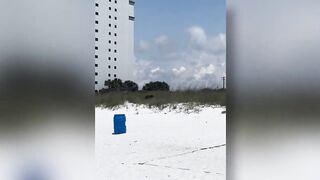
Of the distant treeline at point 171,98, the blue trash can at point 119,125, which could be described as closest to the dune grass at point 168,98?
the distant treeline at point 171,98

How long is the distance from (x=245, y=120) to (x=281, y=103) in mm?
211

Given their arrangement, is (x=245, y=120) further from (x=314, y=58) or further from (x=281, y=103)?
(x=314, y=58)

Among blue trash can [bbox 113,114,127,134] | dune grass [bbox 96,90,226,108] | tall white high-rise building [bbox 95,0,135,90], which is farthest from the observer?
tall white high-rise building [bbox 95,0,135,90]

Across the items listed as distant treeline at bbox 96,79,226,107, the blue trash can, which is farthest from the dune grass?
the blue trash can

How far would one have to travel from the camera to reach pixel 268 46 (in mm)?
1765

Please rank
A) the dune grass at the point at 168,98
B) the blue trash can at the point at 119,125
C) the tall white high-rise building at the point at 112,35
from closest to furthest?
1. the blue trash can at the point at 119,125
2. the dune grass at the point at 168,98
3. the tall white high-rise building at the point at 112,35

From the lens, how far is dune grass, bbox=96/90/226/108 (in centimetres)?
1489

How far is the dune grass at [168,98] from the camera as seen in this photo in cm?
1489

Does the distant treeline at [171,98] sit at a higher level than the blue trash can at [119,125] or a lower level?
higher

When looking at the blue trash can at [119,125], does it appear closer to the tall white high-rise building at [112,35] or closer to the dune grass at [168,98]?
the dune grass at [168,98]

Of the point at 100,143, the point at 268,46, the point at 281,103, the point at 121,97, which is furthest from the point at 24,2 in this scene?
the point at 121,97

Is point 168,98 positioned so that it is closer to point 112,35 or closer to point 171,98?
point 171,98

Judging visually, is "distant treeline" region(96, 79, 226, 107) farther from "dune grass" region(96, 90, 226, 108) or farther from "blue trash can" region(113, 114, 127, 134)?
"blue trash can" region(113, 114, 127, 134)

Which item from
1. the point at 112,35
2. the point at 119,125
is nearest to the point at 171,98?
the point at 119,125
